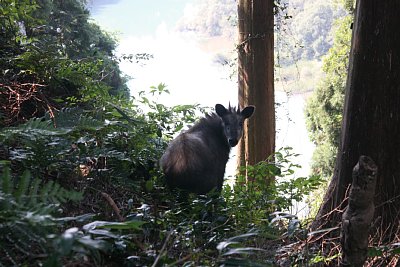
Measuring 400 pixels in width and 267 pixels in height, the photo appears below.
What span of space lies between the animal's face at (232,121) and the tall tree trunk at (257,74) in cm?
102

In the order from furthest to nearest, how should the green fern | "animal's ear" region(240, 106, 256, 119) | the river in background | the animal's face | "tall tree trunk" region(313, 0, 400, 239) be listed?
1. the river in background
2. "animal's ear" region(240, 106, 256, 119)
3. the animal's face
4. "tall tree trunk" region(313, 0, 400, 239)
5. the green fern

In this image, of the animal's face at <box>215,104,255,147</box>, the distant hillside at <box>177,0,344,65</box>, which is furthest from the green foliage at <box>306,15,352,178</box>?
the animal's face at <box>215,104,255,147</box>

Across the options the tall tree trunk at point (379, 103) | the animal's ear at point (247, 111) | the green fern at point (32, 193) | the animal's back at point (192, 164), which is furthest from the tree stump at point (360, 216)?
the animal's ear at point (247, 111)

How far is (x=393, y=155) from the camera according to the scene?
3.80 meters

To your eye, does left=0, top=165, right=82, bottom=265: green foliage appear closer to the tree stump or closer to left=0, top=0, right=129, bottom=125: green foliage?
the tree stump

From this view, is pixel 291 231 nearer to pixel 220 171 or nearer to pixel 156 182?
pixel 156 182

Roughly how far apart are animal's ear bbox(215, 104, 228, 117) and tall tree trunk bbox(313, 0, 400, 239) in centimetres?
277

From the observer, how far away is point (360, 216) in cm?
211

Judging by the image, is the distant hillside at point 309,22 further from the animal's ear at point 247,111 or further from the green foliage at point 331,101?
the animal's ear at point 247,111

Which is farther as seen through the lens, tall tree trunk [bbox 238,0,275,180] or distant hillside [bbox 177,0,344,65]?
distant hillside [bbox 177,0,344,65]

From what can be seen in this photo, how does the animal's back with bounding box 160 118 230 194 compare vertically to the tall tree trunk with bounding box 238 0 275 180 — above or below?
below

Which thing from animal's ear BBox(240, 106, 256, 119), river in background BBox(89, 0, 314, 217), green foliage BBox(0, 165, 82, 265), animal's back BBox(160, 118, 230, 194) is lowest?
animal's back BBox(160, 118, 230, 194)

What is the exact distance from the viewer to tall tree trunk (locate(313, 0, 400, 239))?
3764 mm

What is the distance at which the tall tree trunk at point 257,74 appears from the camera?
7.54 m
